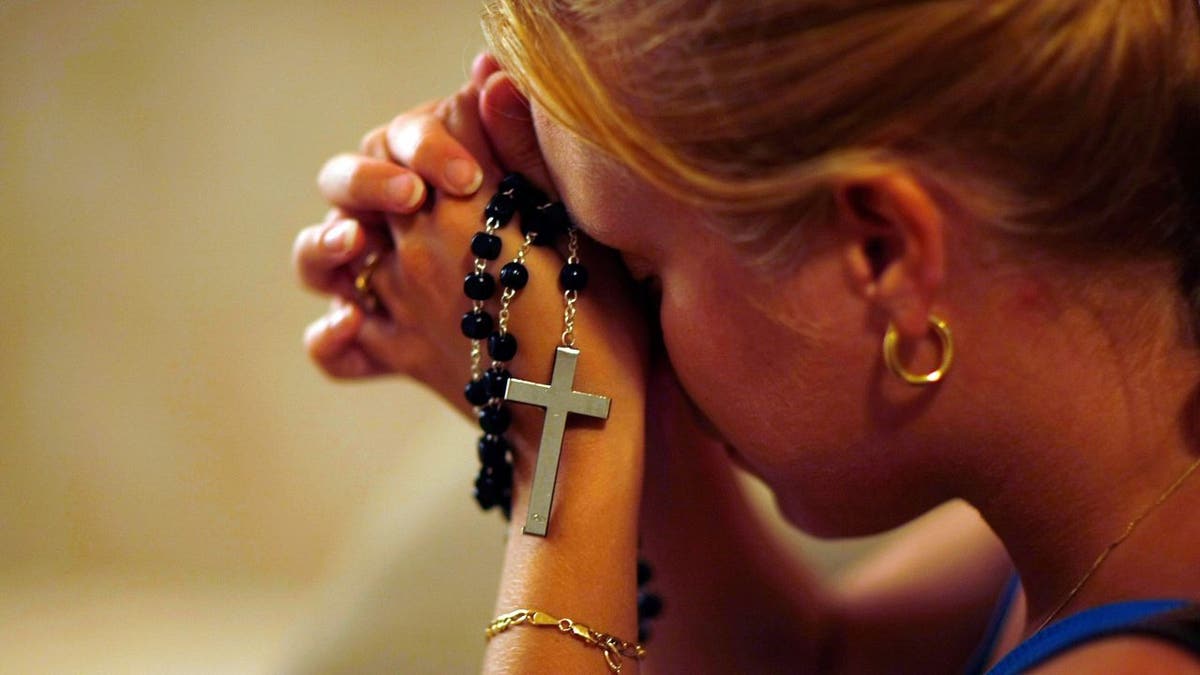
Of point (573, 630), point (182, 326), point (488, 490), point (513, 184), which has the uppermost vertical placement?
point (182, 326)

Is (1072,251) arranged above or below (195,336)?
below

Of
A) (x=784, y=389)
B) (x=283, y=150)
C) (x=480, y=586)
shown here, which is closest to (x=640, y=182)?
(x=784, y=389)

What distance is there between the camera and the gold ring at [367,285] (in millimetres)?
1004

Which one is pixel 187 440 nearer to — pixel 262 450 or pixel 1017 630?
pixel 262 450

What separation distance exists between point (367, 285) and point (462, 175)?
7.0 inches

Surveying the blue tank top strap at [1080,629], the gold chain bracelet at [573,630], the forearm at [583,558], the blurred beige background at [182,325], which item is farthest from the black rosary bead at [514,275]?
the blurred beige background at [182,325]

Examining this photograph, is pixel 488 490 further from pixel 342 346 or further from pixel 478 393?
pixel 342 346

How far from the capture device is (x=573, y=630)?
809mm

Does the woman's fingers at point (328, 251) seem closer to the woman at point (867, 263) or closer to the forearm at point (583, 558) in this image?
the woman at point (867, 263)

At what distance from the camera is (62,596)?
169cm

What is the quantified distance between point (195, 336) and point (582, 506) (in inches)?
45.3

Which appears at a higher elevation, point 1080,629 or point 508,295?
point 508,295

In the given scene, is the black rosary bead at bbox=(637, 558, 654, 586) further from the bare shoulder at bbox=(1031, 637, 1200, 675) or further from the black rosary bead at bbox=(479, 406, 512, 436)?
the bare shoulder at bbox=(1031, 637, 1200, 675)

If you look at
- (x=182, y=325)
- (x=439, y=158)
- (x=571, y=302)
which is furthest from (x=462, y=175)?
(x=182, y=325)
